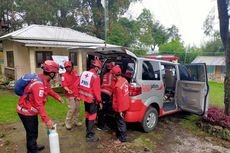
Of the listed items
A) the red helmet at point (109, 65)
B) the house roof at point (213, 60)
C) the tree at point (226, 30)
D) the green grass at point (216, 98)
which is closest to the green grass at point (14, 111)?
the red helmet at point (109, 65)

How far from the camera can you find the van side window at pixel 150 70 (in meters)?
5.42

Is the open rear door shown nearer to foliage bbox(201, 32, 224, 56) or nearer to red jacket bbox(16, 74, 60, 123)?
red jacket bbox(16, 74, 60, 123)

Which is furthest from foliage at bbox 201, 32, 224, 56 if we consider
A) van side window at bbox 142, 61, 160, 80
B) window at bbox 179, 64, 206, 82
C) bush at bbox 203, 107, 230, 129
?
van side window at bbox 142, 61, 160, 80

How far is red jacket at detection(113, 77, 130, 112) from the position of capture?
15.6ft

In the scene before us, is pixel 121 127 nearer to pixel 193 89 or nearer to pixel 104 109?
pixel 104 109

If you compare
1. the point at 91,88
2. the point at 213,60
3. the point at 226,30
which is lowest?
the point at 91,88

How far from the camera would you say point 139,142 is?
5.02m

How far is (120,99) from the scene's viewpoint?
4.79m

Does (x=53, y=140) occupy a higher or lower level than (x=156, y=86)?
lower

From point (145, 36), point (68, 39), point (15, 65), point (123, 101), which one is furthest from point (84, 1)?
point (123, 101)

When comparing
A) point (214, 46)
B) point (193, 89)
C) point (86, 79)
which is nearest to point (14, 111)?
point (86, 79)

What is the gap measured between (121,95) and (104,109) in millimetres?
923

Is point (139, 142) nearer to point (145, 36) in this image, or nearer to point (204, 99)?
point (204, 99)

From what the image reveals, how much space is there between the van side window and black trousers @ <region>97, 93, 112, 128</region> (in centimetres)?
100
